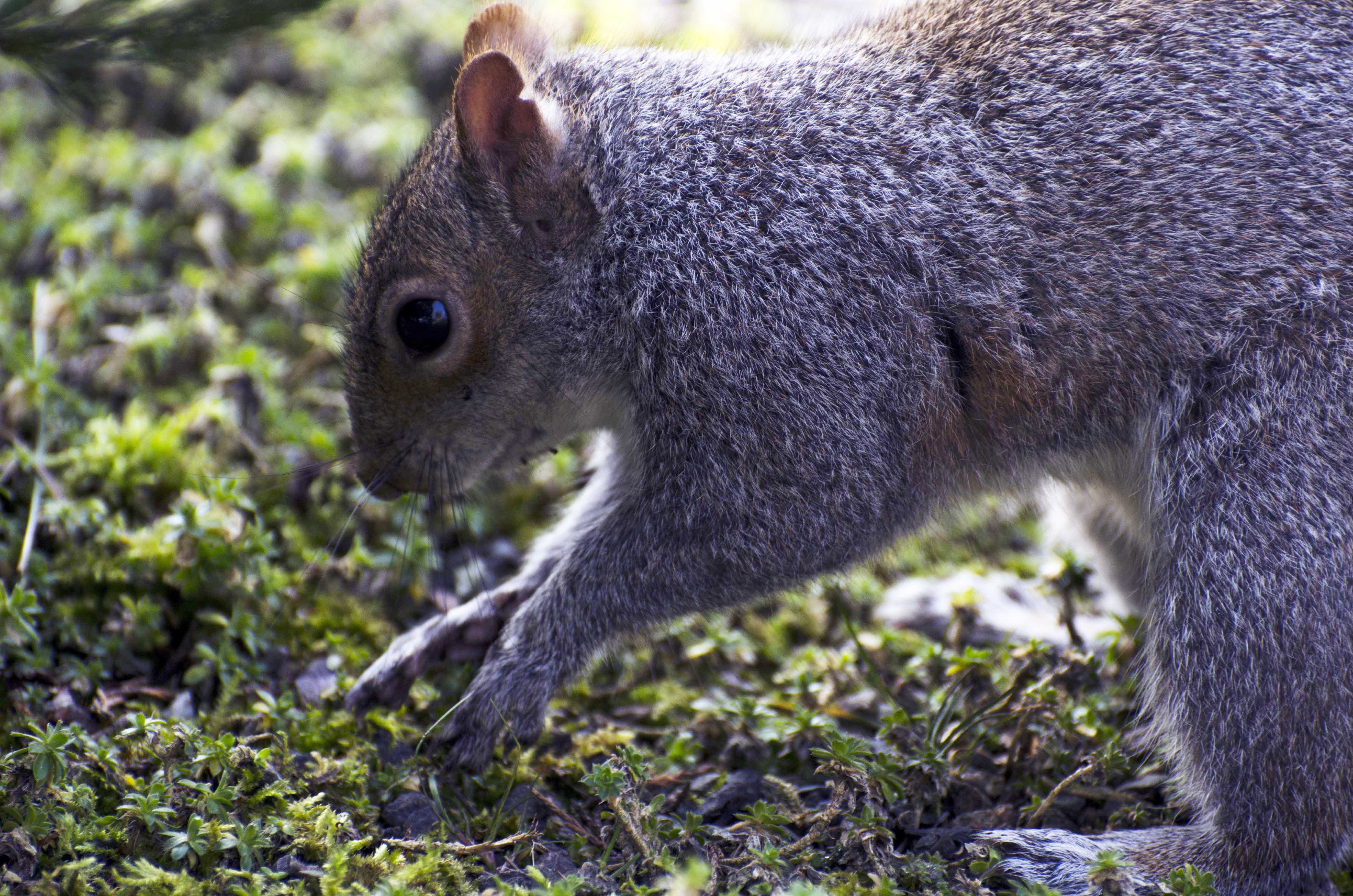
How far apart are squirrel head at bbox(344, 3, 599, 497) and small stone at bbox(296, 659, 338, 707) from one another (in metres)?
0.68

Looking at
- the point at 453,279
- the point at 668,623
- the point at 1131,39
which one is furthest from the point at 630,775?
the point at 1131,39

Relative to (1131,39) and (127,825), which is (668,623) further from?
(1131,39)

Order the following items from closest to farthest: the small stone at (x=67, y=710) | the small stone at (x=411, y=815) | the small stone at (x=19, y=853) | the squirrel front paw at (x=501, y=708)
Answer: the small stone at (x=19, y=853), the small stone at (x=411, y=815), the small stone at (x=67, y=710), the squirrel front paw at (x=501, y=708)

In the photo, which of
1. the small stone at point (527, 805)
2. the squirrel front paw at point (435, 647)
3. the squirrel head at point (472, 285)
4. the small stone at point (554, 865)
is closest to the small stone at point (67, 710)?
the squirrel front paw at point (435, 647)

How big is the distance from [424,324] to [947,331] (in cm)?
157

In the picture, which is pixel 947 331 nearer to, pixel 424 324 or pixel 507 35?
pixel 424 324

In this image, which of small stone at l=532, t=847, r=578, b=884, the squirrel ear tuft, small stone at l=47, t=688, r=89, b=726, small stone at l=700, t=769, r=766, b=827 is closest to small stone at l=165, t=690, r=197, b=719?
small stone at l=47, t=688, r=89, b=726

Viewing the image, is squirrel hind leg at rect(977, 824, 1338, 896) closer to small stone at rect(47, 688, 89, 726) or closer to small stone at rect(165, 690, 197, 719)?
small stone at rect(165, 690, 197, 719)

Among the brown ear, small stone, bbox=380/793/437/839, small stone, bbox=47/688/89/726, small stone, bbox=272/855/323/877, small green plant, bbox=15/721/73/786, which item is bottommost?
small stone, bbox=380/793/437/839

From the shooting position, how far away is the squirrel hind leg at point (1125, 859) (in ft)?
10.4

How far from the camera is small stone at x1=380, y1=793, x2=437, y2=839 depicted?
3.27 metres

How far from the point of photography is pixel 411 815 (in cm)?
332

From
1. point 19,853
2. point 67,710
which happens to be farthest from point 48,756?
point 67,710

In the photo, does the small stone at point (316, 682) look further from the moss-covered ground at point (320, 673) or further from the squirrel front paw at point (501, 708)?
the squirrel front paw at point (501, 708)
